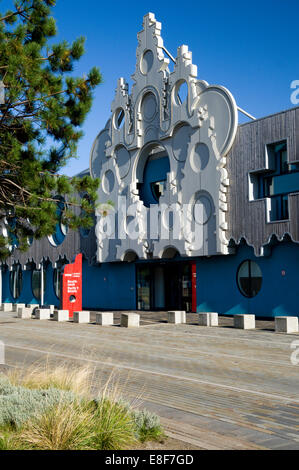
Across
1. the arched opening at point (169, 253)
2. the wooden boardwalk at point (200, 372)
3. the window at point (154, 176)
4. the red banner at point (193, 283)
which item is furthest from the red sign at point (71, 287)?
the wooden boardwalk at point (200, 372)

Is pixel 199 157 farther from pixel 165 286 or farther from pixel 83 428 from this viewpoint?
pixel 83 428

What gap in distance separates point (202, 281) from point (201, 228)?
321 centimetres

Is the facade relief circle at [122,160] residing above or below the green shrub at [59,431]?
above

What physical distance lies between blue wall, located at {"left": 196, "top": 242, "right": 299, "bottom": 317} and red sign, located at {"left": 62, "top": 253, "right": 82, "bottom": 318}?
7358 millimetres

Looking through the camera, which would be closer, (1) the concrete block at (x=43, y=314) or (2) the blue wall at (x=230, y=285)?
(2) the blue wall at (x=230, y=285)

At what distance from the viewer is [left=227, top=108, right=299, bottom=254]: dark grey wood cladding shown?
23531mm

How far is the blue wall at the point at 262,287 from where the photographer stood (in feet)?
79.6

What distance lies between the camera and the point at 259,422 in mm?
6906

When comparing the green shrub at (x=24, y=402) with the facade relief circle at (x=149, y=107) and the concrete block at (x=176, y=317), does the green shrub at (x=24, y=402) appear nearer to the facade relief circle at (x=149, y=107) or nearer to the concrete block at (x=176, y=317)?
→ the concrete block at (x=176, y=317)

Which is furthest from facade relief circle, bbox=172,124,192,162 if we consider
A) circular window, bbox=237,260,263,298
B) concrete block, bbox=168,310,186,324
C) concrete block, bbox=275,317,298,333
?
concrete block, bbox=275,317,298,333

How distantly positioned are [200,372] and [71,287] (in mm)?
20280

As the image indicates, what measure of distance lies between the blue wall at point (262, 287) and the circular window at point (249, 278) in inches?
9.0

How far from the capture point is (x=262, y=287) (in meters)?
25.5

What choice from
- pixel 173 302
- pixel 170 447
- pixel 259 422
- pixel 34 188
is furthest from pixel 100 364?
pixel 173 302
